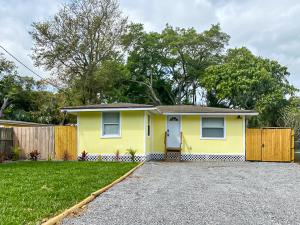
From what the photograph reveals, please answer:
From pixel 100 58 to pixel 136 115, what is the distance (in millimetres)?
14136

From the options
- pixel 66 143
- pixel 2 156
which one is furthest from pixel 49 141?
pixel 2 156

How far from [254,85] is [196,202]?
29.7 m

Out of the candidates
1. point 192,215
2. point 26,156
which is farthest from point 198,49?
point 192,215

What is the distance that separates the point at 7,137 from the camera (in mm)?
18906

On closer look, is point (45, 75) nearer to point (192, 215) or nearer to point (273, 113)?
point (273, 113)

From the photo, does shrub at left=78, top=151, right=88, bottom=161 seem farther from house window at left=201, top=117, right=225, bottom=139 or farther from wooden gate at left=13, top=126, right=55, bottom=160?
house window at left=201, top=117, right=225, bottom=139

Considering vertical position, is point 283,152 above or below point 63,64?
below

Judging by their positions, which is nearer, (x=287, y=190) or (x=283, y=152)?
(x=287, y=190)

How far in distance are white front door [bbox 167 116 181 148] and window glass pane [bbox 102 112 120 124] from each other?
323 cm

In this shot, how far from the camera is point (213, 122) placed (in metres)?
19.9

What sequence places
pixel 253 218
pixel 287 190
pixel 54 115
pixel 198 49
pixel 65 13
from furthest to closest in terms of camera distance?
pixel 198 49 < pixel 54 115 < pixel 65 13 < pixel 287 190 < pixel 253 218

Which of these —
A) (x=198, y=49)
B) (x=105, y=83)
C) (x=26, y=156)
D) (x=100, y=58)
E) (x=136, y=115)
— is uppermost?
(x=198, y=49)

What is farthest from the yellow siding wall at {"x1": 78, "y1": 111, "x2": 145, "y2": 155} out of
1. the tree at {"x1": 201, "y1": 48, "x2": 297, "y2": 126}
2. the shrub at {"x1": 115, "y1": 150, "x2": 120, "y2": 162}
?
the tree at {"x1": 201, "y1": 48, "x2": 297, "y2": 126}

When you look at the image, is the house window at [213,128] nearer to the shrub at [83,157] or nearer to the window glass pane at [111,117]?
the window glass pane at [111,117]
